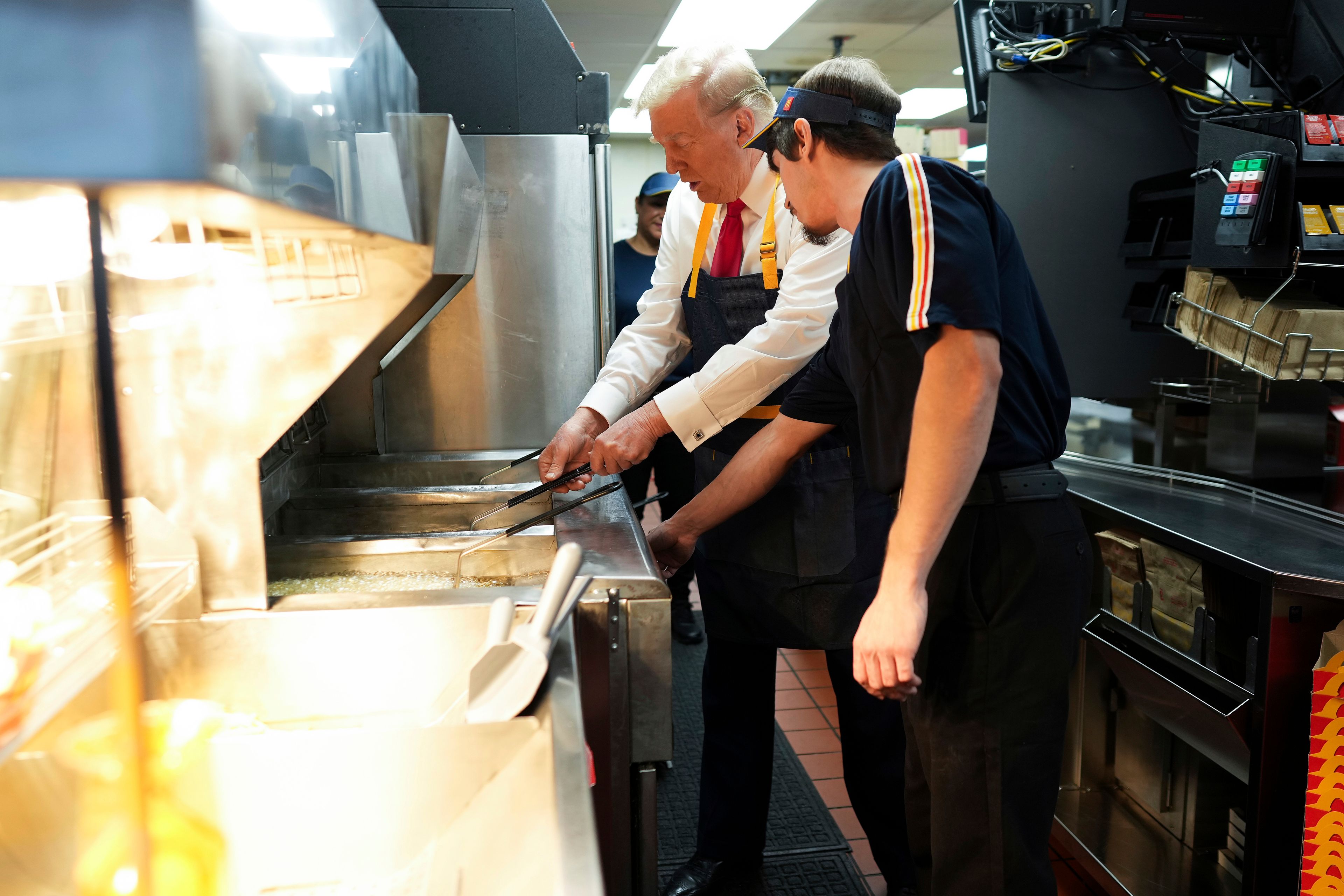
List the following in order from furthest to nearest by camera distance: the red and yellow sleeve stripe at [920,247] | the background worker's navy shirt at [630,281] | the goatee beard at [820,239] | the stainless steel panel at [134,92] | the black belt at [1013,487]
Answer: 1. the background worker's navy shirt at [630,281]
2. the goatee beard at [820,239]
3. the black belt at [1013,487]
4. the red and yellow sleeve stripe at [920,247]
5. the stainless steel panel at [134,92]

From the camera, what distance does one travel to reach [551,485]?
68.1 inches

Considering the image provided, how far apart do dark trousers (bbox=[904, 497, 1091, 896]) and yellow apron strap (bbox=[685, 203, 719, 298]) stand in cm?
87

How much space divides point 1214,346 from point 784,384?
88 centimetres

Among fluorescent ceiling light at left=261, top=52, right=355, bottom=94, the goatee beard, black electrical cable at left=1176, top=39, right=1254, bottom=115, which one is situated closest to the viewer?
fluorescent ceiling light at left=261, top=52, right=355, bottom=94

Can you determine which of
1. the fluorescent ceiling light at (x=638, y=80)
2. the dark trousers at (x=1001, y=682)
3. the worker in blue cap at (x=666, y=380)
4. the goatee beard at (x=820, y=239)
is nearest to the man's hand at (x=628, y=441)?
the goatee beard at (x=820, y=239)

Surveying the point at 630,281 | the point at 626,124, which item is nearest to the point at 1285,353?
the point at 630,281

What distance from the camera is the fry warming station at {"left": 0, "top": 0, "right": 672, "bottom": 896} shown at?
49 cm

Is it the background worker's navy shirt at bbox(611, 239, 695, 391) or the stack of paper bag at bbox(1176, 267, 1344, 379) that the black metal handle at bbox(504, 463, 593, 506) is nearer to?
the stack of paper bag at bbox(1176, 267, 1344, 379)

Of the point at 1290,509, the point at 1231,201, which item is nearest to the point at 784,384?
the point at 1231,201

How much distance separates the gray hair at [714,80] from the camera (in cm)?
179

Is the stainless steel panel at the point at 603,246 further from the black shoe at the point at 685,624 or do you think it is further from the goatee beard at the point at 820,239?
the black shoe at the point at 685,624

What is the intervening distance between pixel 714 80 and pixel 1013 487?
0.97 metres

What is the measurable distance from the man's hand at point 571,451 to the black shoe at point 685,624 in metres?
1.70

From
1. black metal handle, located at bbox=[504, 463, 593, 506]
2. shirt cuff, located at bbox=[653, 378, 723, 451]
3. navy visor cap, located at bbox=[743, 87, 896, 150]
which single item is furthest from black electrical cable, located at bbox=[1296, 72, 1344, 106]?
black metal handle, located at bbox=[504, 463, 593, 506]
